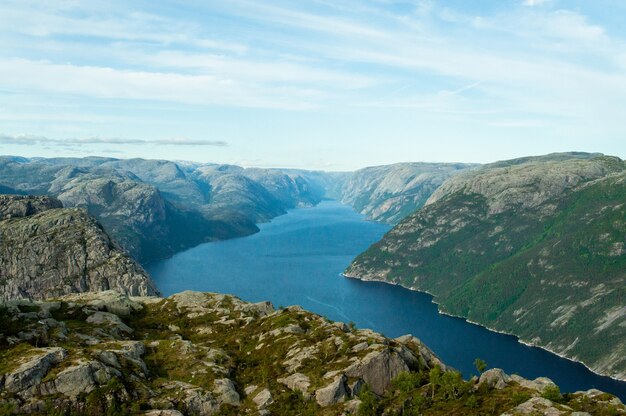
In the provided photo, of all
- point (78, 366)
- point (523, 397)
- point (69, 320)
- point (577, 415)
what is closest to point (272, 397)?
point (78, 366)

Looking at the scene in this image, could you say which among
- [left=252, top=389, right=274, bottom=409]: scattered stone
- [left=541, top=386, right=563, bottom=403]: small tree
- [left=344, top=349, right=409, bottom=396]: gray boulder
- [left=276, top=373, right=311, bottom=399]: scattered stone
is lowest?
[left=252, top=389, right=274, bottom=409]: scattered stone

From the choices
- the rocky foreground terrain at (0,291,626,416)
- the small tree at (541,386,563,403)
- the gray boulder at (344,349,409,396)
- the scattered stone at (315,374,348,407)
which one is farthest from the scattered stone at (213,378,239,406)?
the small tree at (541,386,563,403)

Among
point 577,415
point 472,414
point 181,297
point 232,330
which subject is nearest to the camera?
point 577,415

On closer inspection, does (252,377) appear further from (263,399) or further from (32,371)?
(32,371)

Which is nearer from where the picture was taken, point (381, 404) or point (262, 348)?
point (381, 404)

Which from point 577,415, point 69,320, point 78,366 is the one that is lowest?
point 69,320

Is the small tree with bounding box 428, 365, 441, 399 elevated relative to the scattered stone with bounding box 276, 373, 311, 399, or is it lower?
elevated

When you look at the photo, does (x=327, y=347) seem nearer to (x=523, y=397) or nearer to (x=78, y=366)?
(x=523, y=397)

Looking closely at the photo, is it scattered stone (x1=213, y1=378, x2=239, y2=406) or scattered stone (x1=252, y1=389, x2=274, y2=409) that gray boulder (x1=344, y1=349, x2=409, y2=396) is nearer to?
scattered stone (x1=252, y1=389, x2=274, y2=409)
